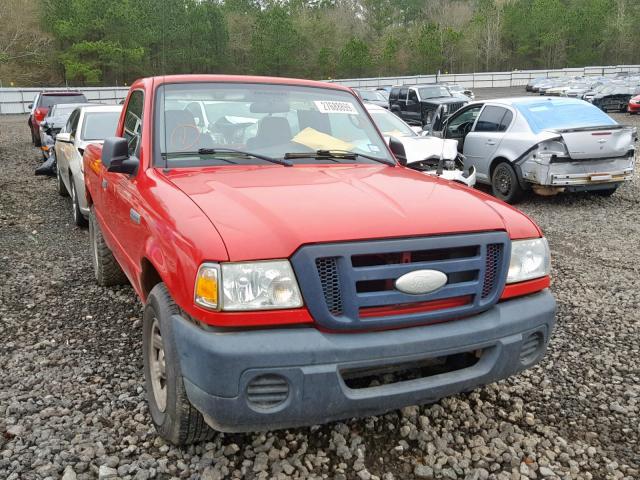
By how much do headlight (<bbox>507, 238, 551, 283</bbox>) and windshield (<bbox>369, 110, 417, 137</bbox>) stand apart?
6.95 m

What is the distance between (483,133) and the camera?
10016 millimetres

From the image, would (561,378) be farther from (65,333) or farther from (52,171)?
(52,171)

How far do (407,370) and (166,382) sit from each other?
1.08m

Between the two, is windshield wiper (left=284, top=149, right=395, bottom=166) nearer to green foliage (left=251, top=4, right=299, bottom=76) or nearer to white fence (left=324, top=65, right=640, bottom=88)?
white fence (left=324, top=65, right=640, bottom=88)

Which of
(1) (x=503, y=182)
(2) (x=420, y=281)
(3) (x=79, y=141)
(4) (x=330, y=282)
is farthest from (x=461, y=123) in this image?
(4) (x=330, y=282)

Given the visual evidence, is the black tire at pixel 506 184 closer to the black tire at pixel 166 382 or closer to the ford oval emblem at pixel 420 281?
the ford oval emblem at pixel 420 281

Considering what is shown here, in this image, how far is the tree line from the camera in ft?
178

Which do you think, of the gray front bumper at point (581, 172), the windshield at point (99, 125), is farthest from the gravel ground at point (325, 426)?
the gray front bumper at point (581, 172)

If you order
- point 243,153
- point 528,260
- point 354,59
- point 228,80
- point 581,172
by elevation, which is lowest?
point 581,172

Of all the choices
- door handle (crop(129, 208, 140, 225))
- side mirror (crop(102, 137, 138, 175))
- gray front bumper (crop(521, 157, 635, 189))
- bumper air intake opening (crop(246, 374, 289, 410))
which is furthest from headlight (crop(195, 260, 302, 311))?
gray front bumper (crop(521, 157, 635, 189))

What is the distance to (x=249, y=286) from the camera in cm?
239

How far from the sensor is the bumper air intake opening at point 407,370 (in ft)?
8.36

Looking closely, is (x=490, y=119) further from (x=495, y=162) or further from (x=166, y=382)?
(x=166, y=382)

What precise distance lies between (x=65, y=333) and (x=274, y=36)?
6803 cm
